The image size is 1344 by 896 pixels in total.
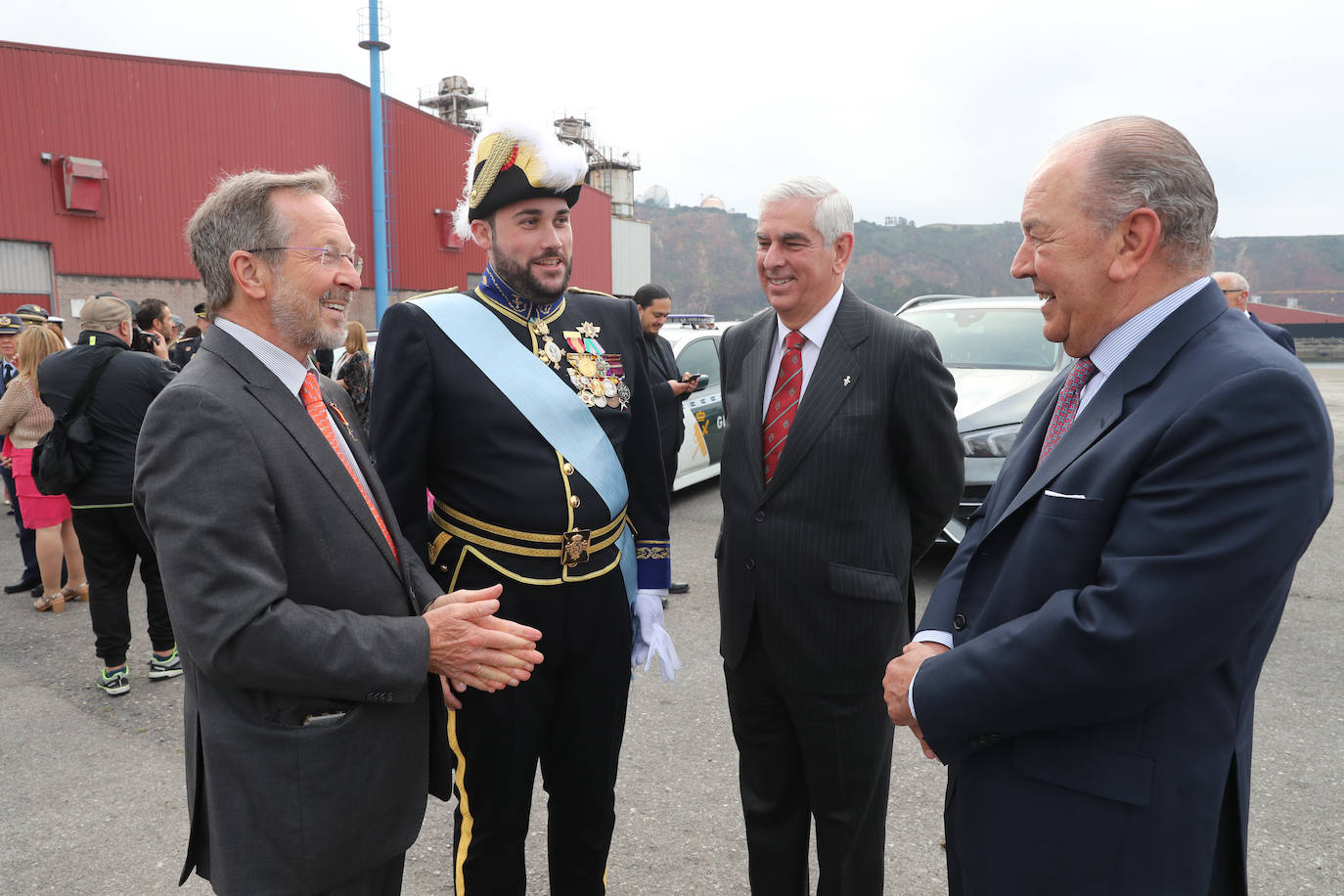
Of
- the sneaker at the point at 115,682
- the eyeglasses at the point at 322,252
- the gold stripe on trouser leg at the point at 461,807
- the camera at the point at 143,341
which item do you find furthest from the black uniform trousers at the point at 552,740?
the camera at the point at 143,341

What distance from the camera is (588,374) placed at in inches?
87.7

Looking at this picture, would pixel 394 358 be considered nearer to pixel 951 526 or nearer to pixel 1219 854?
pixel 1219 854

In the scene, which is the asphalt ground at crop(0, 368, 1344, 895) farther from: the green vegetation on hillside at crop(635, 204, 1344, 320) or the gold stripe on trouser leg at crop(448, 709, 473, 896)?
the green vegetation on hillside at crop(635, 204, 1344, 320)

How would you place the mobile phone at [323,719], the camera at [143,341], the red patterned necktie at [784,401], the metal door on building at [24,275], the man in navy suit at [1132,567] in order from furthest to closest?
the metal door on building at [24,275]
the camera at [143,341]
the red patterned necktie at [784,401]
the mobile phone at [323,719]
the man in navy suit at [1132,567]

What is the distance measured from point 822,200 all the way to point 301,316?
1.41 meters

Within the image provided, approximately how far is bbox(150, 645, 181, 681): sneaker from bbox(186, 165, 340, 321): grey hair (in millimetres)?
3315

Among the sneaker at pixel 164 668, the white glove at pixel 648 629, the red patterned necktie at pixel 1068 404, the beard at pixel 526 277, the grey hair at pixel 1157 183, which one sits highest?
the grey hair at pixel 1157 183

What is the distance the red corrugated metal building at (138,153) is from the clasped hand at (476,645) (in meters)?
17.8

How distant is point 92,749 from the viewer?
3451mm

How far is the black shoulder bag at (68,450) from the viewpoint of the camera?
13.4 feet

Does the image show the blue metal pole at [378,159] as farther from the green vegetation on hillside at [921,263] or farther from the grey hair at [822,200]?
the green vegetation on hillside at [921,263]

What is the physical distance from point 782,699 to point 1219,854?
1138 millimetres

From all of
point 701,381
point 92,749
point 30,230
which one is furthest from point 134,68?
point 92,749

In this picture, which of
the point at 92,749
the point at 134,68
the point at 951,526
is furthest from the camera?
the point at 134,68
